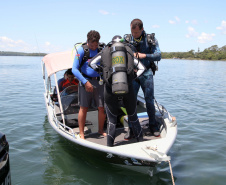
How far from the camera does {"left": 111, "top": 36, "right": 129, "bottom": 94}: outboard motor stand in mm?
3312

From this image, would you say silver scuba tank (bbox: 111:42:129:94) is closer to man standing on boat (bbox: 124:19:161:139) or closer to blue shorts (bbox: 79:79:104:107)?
man standing on boat (bbox: 124:19:161:139)

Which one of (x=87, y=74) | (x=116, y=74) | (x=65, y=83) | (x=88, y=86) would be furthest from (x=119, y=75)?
(x=65, y=83)

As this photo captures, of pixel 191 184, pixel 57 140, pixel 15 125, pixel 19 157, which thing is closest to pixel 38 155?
pixel 19 157

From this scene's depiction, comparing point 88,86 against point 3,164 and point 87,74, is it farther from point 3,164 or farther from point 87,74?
point 3,164

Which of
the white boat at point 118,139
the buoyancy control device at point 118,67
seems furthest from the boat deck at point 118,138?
the buoyancy control device at point 118,67

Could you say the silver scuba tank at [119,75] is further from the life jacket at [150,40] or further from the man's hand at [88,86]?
the life jacket at [150,40]

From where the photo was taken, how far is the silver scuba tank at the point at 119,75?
3.31 m

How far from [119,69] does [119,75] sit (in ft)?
0.30

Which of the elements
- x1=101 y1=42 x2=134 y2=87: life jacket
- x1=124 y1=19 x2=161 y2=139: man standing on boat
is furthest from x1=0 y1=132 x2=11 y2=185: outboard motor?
x1=124 y1=19 x2=161 y2=139: man standing on boat

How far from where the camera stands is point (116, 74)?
3357mm

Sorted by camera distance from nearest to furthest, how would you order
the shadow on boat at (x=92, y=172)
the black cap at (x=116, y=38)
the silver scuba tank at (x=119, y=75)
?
the silver scuba tank at (x=119, y=75) < the black cap at (x=116, y=38) < the shadow on boat at (x=92, y=172)

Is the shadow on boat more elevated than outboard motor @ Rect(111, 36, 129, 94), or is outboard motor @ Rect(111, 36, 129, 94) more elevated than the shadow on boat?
outboard motor @ Rect(111, 36, 129, 94)

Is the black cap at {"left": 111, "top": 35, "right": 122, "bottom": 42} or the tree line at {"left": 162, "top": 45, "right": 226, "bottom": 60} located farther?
the tree line at {"left": 162, "top": 45, "right": 226, "bottom": 60}

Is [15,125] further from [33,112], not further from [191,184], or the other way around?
[191,184]
